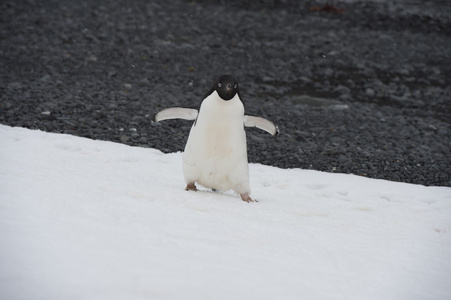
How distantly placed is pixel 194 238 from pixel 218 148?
112 cm

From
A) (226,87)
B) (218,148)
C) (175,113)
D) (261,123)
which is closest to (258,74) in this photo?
(261,123)

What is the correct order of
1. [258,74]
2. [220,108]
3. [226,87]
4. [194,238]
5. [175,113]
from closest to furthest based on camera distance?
[194,238], [226,87], [220,108], [175,113], [258,74]

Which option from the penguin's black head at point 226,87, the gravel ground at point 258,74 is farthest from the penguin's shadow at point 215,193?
the gravel ground at point 258,74

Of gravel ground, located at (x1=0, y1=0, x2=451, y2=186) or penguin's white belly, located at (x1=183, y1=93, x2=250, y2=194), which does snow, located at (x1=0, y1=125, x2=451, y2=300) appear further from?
gravel ground, located at (x1=0, y1=0, x2=451, y2=186)

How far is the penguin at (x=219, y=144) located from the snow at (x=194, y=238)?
140mm

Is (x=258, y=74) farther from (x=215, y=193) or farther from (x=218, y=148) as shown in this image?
(x=218, y=148)

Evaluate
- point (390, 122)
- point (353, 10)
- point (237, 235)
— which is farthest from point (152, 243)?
point (353, 10)

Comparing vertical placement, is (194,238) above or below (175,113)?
below

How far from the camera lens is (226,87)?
163 inches

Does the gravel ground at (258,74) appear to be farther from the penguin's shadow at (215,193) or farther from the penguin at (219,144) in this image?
the penguin at (219,144)

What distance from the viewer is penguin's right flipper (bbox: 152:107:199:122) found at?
14.8ft

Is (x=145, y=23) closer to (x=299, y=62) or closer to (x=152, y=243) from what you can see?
(x=299, y=62)

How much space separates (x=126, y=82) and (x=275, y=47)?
363 cm

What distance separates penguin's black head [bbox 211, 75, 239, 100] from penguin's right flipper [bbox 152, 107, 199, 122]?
425 mm
